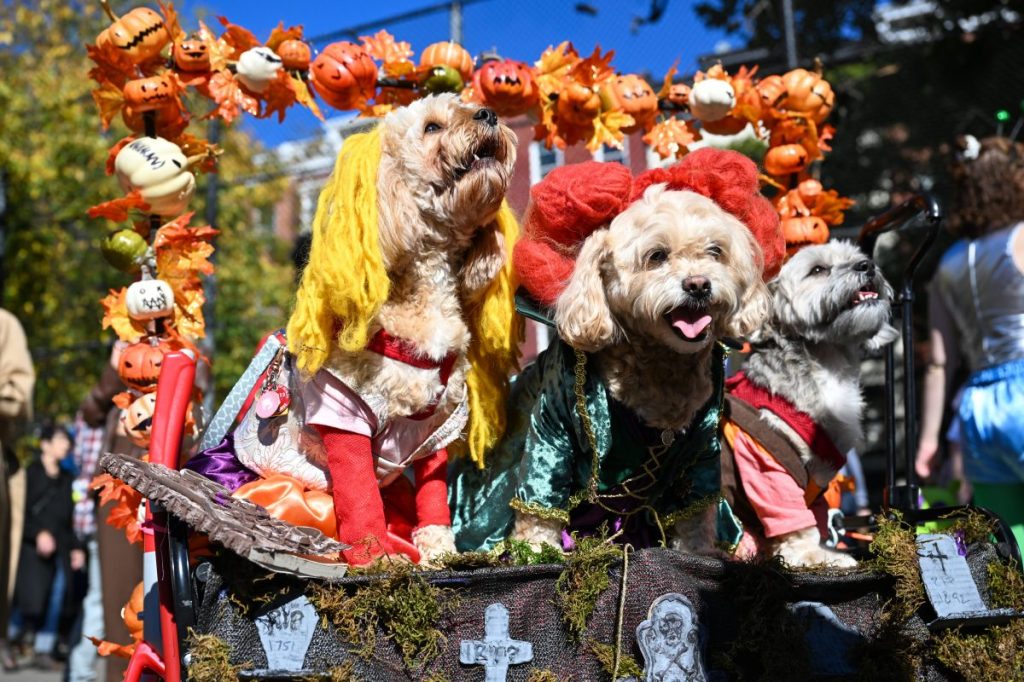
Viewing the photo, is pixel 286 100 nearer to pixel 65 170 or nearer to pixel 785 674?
pixel 785 674

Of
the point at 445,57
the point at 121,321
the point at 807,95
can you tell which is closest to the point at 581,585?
the point at 121,321

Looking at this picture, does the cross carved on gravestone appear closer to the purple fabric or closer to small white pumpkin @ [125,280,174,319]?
the purple fabric

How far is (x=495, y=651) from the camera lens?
2135 millimetres

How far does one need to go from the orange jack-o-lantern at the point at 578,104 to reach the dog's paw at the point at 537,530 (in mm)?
1562

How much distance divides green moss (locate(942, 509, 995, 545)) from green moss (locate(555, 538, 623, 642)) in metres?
0.90

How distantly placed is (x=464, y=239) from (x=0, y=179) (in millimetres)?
7731

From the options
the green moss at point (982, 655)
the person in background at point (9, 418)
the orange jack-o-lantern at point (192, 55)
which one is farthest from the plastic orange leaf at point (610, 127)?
the person in background at point (9, 418)

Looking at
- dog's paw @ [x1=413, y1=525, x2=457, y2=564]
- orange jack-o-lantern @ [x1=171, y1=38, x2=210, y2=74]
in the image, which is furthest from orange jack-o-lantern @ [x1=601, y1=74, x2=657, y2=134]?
dog's paw @ [x1=413, y1=525, x2=457, y2=564]

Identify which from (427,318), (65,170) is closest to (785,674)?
(427,318)

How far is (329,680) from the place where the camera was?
2109mm

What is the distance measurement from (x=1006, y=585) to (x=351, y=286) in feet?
5.95

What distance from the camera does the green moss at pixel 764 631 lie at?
2115mm

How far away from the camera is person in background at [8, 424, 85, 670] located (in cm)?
806

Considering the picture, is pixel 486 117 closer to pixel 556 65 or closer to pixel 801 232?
pixel 556 65
